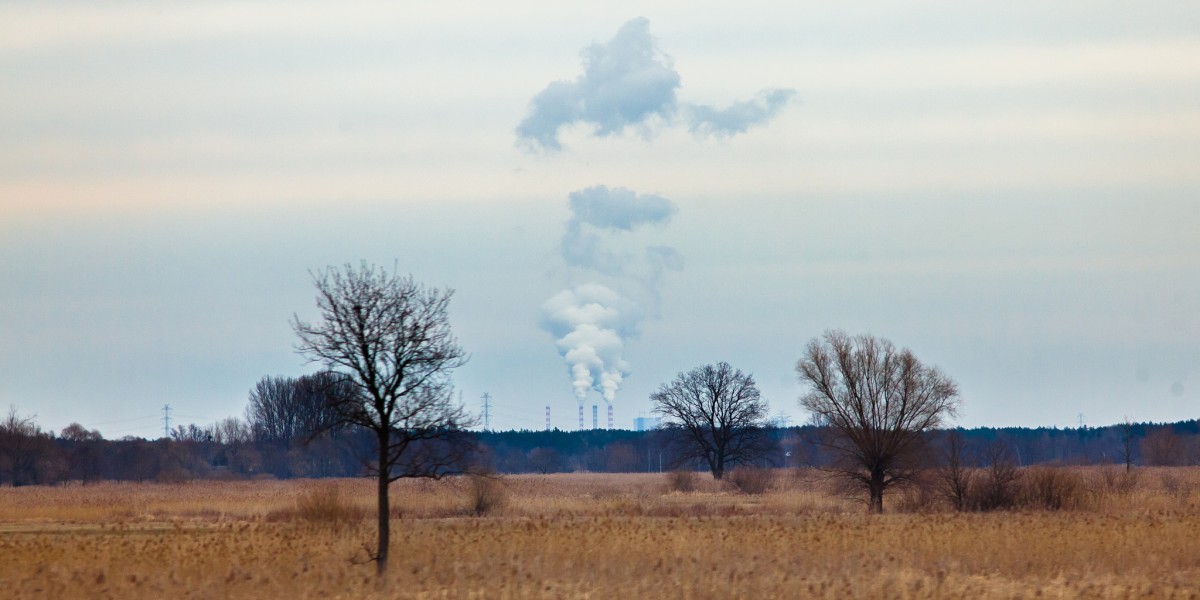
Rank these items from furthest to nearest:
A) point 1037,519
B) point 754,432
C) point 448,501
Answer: point 754,432 < point 448,501 < point 1037,519

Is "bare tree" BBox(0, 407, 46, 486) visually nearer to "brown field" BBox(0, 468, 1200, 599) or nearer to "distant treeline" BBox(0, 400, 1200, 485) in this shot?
"distant treeline" BBox(0, 400, 1200, 485)

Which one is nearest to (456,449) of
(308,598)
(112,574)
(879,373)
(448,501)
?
(308,598)

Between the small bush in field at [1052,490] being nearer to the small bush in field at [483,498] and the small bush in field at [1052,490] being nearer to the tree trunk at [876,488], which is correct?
the tree trunk at [876,488]

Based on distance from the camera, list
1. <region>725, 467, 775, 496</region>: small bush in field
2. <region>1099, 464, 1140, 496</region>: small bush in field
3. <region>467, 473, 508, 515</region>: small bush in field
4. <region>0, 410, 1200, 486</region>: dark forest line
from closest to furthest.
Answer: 1. <region>467, 473, 508, 515</region>: small bush in field
2. <region>1099, 464, 1140, 496</region>: small bush in field
3. <region>725, 467, 775, 496</region>: small bush in field
4. <region>0, 410, 1200, 486</region>: dark forest line

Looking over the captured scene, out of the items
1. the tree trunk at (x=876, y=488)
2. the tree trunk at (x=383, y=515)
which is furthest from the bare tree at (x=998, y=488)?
the tree trunk at (x=383, y=515)

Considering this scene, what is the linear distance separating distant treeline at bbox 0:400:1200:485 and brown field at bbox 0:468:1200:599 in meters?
11.6

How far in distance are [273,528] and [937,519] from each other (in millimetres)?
18189

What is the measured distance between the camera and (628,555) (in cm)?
2505

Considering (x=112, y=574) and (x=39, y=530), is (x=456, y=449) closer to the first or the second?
(x=112, y=574)

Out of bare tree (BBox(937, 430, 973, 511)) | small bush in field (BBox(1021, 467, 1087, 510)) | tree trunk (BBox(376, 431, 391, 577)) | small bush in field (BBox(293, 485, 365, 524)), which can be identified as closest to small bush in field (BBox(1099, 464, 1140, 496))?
small bush in field (BBox(1021, 467, 1087, 510))

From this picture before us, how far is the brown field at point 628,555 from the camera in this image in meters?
19.0

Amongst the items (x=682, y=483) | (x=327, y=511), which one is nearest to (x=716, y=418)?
(x=682, y=483)

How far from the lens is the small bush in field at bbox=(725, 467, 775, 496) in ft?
201

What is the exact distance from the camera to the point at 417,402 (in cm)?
2106
